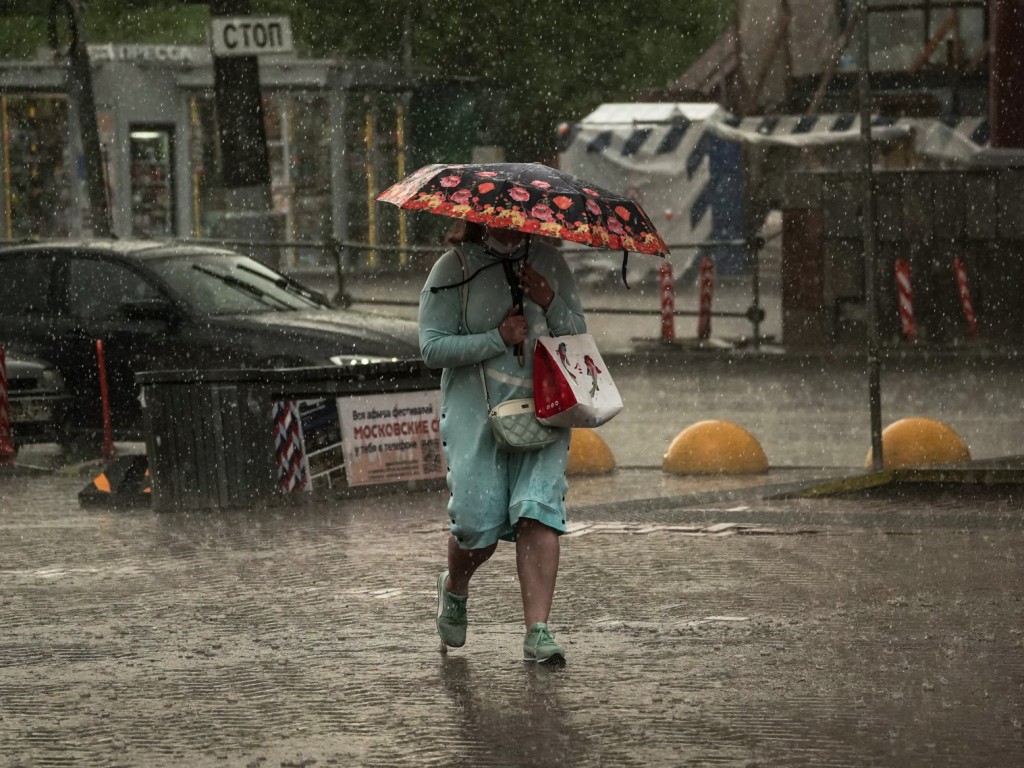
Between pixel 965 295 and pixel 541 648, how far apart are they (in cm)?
1603

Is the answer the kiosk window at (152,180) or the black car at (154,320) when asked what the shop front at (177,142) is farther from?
the black car at (154,320)

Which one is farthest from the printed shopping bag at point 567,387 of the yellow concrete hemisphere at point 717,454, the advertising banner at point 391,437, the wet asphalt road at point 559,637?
the yellow concrete hemisphere at point 717,454

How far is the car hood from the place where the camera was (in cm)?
1447

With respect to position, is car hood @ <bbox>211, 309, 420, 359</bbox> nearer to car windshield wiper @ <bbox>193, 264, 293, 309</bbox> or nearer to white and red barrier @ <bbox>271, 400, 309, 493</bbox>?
car windshield wiper @ <bbox>193, 264, 293, 309</bbox>

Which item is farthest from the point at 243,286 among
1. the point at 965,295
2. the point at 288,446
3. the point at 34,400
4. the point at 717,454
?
the point at 965,295

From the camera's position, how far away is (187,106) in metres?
38.7

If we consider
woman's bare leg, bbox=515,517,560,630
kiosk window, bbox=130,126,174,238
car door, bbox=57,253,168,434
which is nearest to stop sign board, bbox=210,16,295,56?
car door, bbox=57,253,168,434

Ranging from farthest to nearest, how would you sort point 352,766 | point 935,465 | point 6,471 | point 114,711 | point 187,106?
point 187,106, point 6,471, point 935,465, point 114,711, point 352,766

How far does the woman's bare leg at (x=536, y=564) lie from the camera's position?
7.23 m

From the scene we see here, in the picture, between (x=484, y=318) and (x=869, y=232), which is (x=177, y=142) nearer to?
(x=869, y=232)

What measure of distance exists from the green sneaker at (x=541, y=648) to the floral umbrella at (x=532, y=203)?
1.35 m

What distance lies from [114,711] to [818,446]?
8.97m

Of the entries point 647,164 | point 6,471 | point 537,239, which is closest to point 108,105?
point 647,164

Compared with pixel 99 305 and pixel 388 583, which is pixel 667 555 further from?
pixel 99 305
